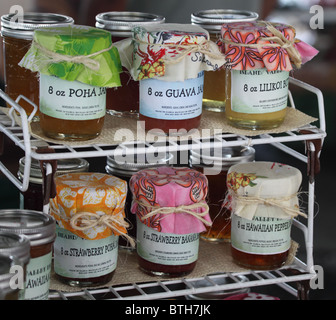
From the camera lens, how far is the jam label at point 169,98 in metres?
1.18

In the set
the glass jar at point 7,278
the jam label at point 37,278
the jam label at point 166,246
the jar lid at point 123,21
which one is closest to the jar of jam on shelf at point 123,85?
the jar lid at point 123,21

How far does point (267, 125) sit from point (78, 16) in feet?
3.58

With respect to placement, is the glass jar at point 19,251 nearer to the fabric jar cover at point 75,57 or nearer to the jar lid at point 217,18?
the fabric jar cover at point 75,57

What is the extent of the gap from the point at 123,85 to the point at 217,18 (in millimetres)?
241

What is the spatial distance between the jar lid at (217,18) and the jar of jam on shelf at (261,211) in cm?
28

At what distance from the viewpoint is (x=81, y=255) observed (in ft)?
4.06

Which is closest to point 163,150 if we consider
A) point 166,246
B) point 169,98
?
point 169,98

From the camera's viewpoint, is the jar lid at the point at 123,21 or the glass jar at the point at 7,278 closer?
the glass jar at the point at 7,278

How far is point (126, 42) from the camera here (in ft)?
4.03

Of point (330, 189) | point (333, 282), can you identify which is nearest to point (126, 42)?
point (333, 282)

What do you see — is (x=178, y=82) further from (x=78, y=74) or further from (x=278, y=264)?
(x=278, y=264)

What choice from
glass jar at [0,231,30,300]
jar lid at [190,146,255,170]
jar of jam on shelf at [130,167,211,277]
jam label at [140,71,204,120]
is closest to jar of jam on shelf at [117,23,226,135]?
jam label at [140,71,204,120]

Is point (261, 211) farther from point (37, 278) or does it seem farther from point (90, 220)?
point (37, 278)

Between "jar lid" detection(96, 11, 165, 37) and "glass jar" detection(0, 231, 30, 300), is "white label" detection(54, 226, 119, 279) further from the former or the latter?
"jar lid" detection(96, 11, 165, 37)
